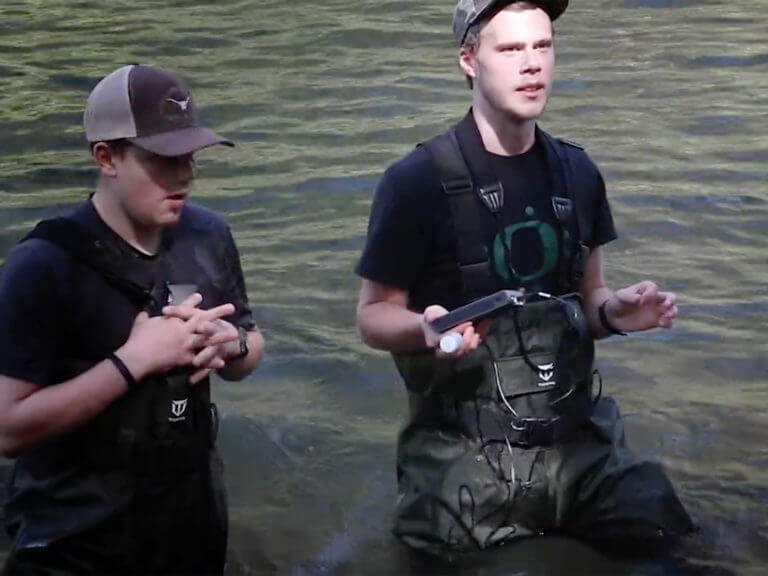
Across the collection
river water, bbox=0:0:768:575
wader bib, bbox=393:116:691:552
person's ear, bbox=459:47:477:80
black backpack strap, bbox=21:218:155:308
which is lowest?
river water, bbox=0:0:768:575

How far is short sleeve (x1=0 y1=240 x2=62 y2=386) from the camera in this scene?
375 centimetres

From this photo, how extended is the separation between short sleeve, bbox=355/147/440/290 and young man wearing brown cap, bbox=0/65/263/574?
622 mm

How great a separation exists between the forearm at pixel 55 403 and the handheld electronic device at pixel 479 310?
0.90 metres

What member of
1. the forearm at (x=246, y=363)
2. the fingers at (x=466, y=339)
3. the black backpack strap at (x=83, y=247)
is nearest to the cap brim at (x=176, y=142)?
the black backpack strap at (x=83, y=247)

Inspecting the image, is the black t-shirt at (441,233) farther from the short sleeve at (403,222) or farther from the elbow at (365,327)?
the elbow at (365,327)

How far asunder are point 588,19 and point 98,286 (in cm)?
1006

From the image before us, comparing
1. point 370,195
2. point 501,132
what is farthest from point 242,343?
point 370,195

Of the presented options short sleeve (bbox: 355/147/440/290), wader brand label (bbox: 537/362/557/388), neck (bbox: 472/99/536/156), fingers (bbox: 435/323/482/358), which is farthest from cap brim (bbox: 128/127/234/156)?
wader brand label (bbox: 537/362/557/388)

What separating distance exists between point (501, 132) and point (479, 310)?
2.52 ft

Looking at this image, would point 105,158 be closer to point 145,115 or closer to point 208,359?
point 145,115

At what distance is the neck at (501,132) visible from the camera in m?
4.54

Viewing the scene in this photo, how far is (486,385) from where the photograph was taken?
4602 millimetres

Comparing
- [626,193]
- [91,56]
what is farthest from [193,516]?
[91,56]

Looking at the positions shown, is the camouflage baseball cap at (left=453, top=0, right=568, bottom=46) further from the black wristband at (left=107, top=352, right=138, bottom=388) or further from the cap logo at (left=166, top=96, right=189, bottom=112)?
the black wristband at (left=107, top=352, right=138, bottom=388)
